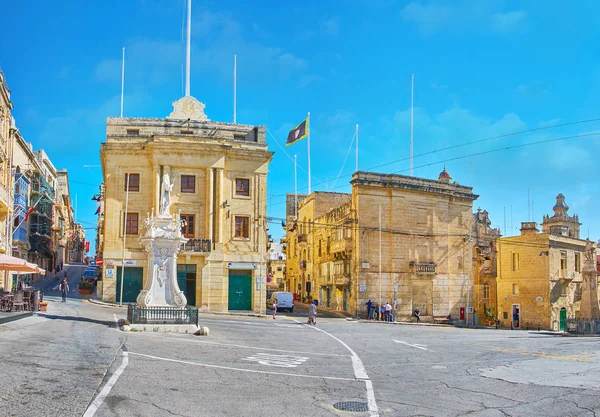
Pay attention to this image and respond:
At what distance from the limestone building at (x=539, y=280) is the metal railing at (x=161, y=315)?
36380mm

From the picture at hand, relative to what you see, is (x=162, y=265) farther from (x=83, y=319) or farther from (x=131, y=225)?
(x=131, y=225)

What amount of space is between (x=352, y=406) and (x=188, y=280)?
104ft

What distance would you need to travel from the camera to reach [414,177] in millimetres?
47500

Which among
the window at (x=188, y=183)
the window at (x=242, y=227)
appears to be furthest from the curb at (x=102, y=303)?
the window at (x=242, y=227)

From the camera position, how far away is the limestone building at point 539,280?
165ft

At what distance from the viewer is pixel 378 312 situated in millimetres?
43375

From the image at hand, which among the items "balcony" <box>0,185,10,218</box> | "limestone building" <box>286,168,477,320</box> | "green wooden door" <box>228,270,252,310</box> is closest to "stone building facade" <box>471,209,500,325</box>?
"limestone building" <box>286,168,477,320</box>

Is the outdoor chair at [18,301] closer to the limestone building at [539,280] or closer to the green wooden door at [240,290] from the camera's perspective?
the green wooden door at [240,290]

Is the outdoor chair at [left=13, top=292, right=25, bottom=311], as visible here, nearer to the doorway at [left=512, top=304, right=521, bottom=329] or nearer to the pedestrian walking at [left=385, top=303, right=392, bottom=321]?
the pedestrian walking at [left=385, top=303, right=392, bottom=321]

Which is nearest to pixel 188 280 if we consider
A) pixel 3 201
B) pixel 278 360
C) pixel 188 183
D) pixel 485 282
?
pixel 188 183

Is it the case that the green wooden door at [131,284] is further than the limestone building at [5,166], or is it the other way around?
the green wooden door at [131,284]

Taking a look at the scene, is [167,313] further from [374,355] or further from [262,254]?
[262,254]

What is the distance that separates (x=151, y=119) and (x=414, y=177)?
2069cm

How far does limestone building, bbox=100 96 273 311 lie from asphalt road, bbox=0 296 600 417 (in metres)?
18.2
